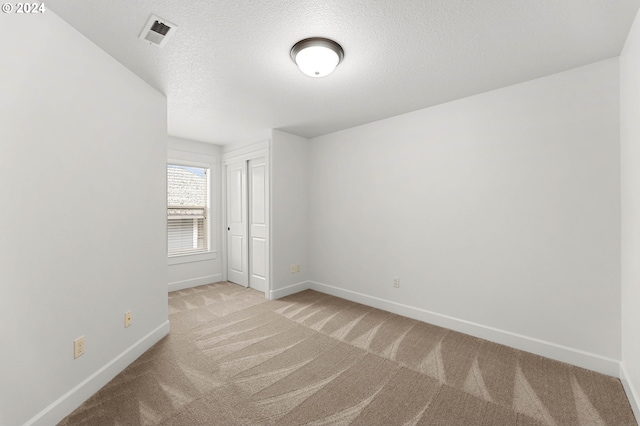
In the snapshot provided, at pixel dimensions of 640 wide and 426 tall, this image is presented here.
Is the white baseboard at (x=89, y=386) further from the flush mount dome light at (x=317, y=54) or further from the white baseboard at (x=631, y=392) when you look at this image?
the white baseboard at (x=631, y=392)

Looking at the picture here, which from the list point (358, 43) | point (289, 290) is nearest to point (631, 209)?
point (358, 43)

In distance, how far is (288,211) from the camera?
4262mm

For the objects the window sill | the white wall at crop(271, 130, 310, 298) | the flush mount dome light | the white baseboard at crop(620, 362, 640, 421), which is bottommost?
the white baseboard at crop(620, 362, 640, 421)

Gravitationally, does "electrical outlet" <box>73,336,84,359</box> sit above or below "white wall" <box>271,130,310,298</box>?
Result: below

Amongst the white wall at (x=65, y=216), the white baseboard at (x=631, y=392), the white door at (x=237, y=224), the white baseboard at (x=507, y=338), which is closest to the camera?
the white wall at (x=65, y=216)

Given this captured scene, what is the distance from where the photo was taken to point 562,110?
92.7 inches

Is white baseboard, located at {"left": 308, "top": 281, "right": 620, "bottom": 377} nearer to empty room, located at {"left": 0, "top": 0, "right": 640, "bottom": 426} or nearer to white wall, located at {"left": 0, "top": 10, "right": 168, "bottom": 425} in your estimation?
empty room, located at {"left": 0, "top": 0, "right": 640, "bottom": 426}

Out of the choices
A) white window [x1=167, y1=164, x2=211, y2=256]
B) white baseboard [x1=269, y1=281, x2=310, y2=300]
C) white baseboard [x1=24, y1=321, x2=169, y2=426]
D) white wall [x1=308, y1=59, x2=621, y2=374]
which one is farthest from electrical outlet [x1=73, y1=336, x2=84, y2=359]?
white wall [x1=308, y1=59, x2=621, y2=374]

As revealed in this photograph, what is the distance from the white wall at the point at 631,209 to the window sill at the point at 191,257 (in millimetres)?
5089

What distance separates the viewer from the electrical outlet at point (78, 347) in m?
1.79

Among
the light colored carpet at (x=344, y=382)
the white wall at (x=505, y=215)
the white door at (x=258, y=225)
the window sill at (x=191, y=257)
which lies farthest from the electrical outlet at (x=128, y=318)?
the white wall at (x=505, y=215)

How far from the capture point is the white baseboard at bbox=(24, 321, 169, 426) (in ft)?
5.17

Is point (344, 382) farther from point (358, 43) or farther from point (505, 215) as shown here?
point (358, 43)

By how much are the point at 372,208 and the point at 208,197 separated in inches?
117
